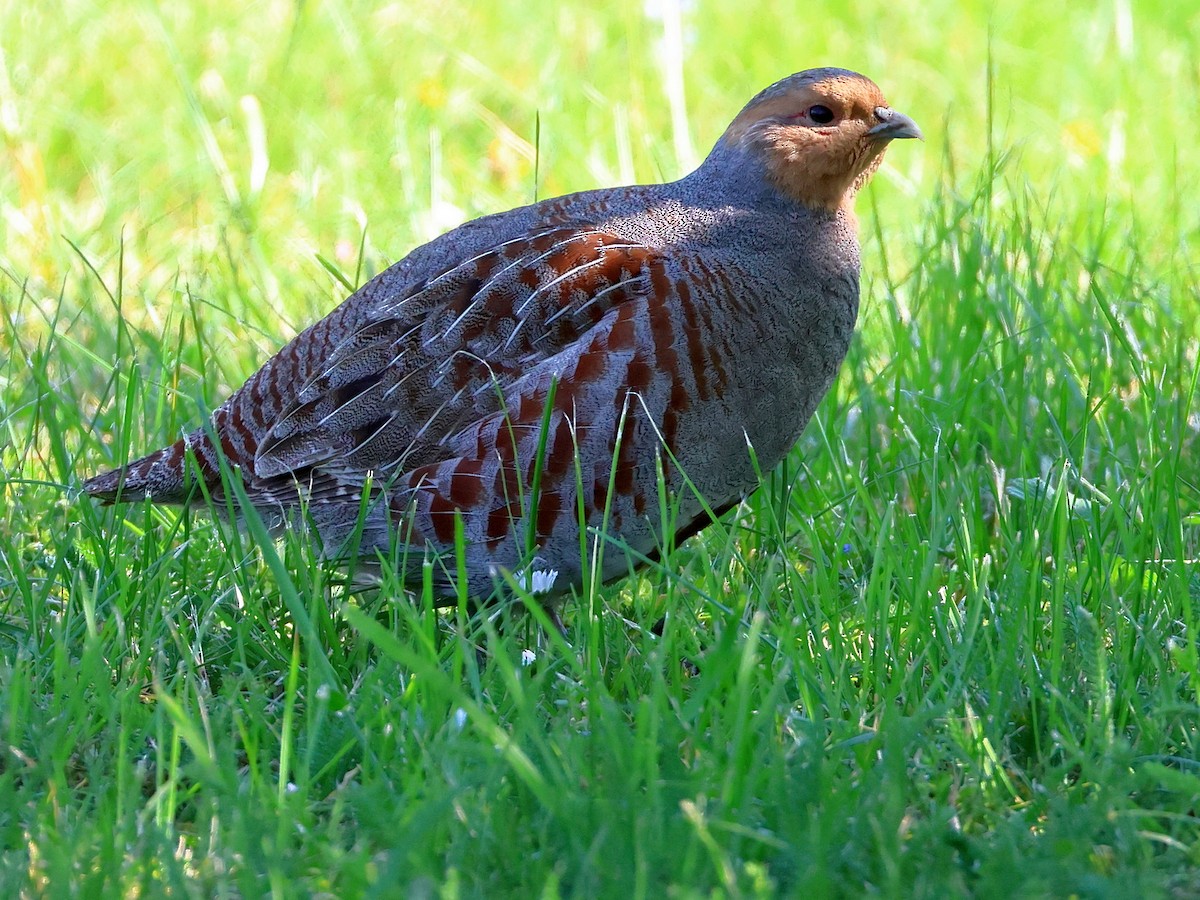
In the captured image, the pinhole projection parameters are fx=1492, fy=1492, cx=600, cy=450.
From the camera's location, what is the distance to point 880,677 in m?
2.74

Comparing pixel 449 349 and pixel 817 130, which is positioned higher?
pixel 817 130

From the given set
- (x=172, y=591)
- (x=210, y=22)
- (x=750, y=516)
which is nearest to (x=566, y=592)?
(x=750, y=516)

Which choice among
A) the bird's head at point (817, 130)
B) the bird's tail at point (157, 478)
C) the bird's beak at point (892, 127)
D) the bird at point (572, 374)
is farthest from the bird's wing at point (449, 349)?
the bird's beak at point (892, 127)

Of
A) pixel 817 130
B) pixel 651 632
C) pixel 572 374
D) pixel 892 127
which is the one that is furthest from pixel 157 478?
pixel 892 127

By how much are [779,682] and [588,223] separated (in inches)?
59.3

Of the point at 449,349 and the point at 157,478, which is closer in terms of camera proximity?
the point at 449,349

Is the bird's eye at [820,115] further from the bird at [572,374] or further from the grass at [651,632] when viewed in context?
the grass at [651,632]

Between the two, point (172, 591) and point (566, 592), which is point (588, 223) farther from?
point (172, 591)

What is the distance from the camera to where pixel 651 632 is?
10.9 ft

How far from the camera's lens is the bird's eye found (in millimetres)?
3586

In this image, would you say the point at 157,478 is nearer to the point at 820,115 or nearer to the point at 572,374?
the point at 572,374

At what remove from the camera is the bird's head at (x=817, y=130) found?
3578 mm

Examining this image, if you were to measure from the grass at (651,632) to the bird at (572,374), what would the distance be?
187 millimetres

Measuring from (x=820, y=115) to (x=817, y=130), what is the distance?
1.6 inches
